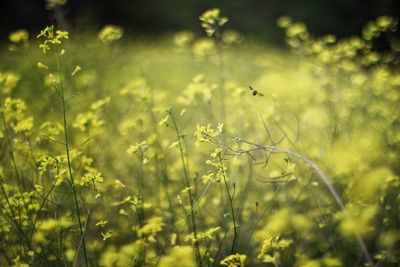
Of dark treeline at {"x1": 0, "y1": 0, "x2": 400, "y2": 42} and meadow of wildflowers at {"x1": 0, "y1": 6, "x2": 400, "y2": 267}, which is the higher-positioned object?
dark treeline at {"x1": 0, "y1": 0, "x2": 400, "y2": 42}

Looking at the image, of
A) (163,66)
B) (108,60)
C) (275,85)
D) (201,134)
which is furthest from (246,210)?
(163,66)

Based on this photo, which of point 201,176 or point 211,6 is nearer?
point 201,176

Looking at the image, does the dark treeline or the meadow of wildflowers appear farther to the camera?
the dark treeline

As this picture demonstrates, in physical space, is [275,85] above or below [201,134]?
above

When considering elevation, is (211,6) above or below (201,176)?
above

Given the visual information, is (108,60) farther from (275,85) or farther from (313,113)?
(313,113)
